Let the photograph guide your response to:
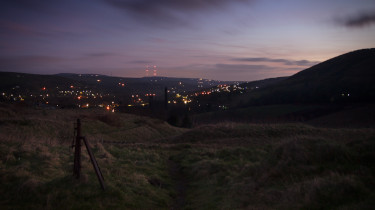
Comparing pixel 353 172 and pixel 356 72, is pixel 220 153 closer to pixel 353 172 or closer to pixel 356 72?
pixel 353 172

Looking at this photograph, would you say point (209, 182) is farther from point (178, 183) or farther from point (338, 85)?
point (338, 85)

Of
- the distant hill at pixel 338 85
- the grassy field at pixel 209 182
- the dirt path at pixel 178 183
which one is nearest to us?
the grassy field at pixel 209 182

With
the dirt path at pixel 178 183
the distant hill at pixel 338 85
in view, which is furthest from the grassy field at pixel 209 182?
the distant hill at pixel 338 85

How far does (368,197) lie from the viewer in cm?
714

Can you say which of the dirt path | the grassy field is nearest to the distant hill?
the dirt path

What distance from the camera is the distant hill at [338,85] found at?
3169 inches

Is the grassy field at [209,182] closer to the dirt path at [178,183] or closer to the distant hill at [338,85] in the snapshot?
the dirt path at [178,183]

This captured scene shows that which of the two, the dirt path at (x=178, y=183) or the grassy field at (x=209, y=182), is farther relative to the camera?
the dirt path at (x=178, y=183)

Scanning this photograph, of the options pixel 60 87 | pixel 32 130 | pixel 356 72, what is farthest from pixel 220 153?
pixel 60 87

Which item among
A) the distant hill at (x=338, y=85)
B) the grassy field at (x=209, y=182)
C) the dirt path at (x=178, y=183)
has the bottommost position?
the dirt path at (x=178, y=183)

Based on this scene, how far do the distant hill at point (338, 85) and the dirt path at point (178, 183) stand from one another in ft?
243

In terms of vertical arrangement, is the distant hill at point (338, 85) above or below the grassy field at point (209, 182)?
above

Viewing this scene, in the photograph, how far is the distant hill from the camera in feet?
264

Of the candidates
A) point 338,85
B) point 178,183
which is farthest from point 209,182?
point 338,85
